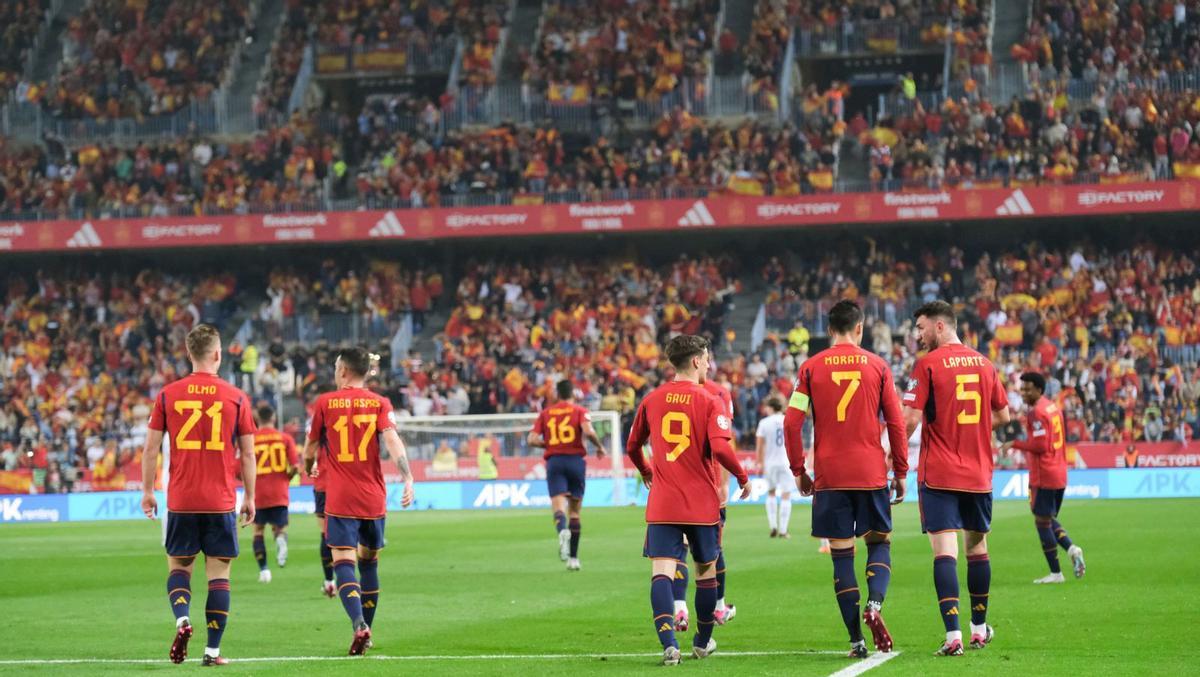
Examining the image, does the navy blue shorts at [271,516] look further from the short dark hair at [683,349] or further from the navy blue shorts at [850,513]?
the navy blue shorts at [850,513]

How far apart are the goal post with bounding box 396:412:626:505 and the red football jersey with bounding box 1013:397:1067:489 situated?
22.5 m

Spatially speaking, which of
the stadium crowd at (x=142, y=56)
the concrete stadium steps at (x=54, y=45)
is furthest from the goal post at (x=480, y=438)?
the concrete stadium steps at (x=54, y=45)

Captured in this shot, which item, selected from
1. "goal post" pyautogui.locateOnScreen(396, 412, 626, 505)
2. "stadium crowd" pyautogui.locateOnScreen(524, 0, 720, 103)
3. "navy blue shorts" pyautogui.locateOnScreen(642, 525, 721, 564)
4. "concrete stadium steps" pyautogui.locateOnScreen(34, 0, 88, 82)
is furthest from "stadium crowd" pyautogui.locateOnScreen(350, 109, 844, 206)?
"navy blue shorts" pyautogui.locateOnScreen(642, 525, 721, 564)

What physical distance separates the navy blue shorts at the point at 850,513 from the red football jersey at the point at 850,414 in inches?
2.8

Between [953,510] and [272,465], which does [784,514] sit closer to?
[272,465]

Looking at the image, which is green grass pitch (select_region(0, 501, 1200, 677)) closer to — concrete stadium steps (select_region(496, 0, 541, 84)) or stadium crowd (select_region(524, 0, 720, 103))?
stadium crowd (select_region(524, 0, 720, 103))

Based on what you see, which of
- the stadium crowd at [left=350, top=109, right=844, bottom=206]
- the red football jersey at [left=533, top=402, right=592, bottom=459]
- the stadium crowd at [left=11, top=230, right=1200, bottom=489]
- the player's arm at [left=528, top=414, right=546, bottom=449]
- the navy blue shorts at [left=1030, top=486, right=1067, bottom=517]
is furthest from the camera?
the stadium crowd at [left=350, top=109, right=844, bottom=206]

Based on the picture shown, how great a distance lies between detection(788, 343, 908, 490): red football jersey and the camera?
1170cm

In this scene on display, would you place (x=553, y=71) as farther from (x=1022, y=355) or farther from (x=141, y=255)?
(x=1022, y=355)

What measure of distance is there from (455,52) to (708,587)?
42.0 metres

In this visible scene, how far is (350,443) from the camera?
13.3 m

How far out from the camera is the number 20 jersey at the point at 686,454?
11.7 m

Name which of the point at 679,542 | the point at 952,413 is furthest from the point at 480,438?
the point at 952,413

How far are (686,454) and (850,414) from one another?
116 cm
